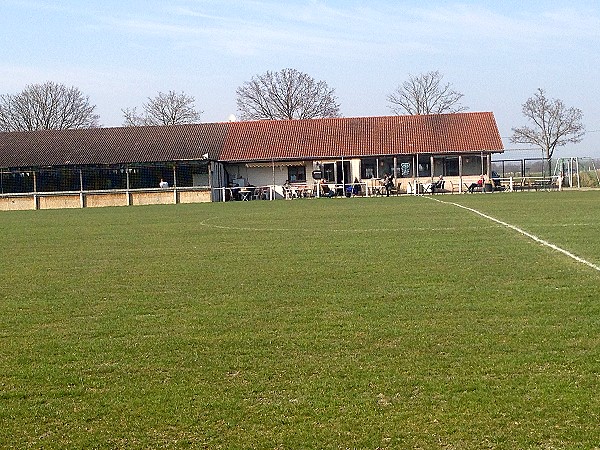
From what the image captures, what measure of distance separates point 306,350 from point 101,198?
4858 centimetres

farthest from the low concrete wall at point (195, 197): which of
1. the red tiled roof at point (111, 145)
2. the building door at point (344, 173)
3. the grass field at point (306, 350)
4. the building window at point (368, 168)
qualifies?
the grass field at point (306, 350)

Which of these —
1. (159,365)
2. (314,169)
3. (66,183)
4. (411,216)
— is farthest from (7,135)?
(159,365)

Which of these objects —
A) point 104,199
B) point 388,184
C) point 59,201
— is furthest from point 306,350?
point 59,201

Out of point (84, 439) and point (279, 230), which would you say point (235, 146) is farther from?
point (84, 439)

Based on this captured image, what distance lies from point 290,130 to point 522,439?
60.3 m

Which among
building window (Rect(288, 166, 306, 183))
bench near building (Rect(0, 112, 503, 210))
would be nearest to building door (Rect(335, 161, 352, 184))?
bench near building (Rect(0, 112, 503, 210))

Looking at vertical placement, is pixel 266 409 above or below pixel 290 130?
below

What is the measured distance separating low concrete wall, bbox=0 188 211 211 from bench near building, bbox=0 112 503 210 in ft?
0.20

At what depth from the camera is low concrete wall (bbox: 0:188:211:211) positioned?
5497 centimetres

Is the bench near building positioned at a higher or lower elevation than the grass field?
higher

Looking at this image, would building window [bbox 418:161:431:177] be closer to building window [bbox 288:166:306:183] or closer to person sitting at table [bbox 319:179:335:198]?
person sitting at table [bbox 319:179:335:198]

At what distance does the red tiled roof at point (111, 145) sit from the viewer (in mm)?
60406

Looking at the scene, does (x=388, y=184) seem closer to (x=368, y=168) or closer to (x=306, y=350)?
(x=368, y=168)

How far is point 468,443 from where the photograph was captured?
555cm
